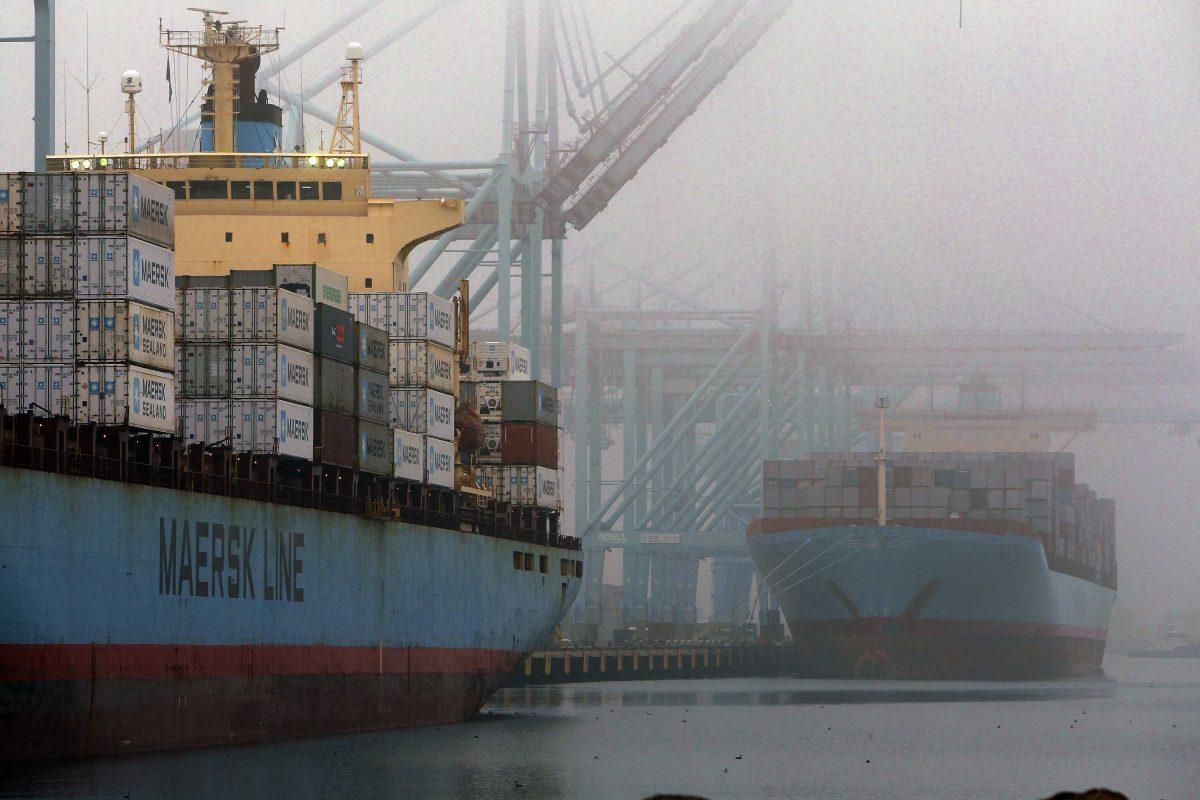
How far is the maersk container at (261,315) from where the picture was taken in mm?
36344

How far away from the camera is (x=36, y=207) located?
108 ft

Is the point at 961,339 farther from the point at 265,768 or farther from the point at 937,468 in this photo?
the point at 265,768

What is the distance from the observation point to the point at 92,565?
101ft

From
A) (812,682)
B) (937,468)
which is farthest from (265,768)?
(937,468)

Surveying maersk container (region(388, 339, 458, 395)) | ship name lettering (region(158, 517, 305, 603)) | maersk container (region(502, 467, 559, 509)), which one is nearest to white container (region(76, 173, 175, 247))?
ship name lettering (region(158, 517, 305, 603))

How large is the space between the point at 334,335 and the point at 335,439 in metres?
2.08

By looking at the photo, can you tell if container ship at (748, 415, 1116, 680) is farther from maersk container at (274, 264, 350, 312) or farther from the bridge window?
maersk container at (274, 264, 350, 312)

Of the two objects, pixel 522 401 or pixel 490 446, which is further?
pixel 490 446

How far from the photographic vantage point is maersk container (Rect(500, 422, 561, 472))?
50344mm

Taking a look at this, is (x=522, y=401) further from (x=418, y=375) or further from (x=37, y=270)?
(x=37, y=270)

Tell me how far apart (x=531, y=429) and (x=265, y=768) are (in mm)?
19261

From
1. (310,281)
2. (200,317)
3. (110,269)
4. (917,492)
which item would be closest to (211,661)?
(200,317)

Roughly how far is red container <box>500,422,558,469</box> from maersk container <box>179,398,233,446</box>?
14588 millimetres

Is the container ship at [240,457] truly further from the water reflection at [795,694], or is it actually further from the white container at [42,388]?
the water reflection at [795,694]
